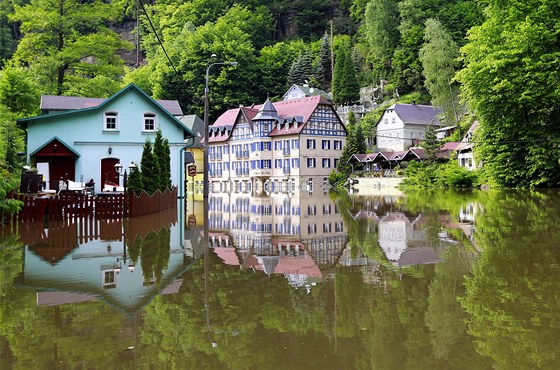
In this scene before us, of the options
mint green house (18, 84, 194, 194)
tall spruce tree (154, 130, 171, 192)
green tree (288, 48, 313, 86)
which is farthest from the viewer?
green tree (288, 48, 313, 86)

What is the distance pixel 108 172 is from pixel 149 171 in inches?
331

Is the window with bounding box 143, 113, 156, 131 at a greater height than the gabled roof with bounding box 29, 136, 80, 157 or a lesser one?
greater

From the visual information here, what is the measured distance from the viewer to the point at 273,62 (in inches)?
3467

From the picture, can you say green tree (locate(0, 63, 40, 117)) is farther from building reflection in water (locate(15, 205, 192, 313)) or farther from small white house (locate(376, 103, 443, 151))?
small white house (locate(376, 103, 443, 151))

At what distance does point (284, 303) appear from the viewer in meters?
5.84

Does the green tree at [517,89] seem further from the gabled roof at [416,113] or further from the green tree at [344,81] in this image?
the green tree at [344,81]

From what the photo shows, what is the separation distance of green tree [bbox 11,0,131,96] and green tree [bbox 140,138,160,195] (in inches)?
579

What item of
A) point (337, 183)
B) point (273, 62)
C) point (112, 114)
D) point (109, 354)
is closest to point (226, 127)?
point (337, 183)

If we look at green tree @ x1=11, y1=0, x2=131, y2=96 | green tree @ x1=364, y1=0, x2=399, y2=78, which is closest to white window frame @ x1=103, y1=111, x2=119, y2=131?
green tree @ x1=11, y1=0, x2=131, y2=96

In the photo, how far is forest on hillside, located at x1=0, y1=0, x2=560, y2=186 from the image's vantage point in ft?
101

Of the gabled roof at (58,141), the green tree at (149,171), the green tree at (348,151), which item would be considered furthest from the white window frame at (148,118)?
the green tree at (348,151)

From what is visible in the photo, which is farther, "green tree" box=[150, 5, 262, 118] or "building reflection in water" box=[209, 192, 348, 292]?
"green tree" box=[150, 5, 262, 118]

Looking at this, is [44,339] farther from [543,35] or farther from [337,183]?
[337,183]

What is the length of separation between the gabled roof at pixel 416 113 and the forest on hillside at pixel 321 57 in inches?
163
